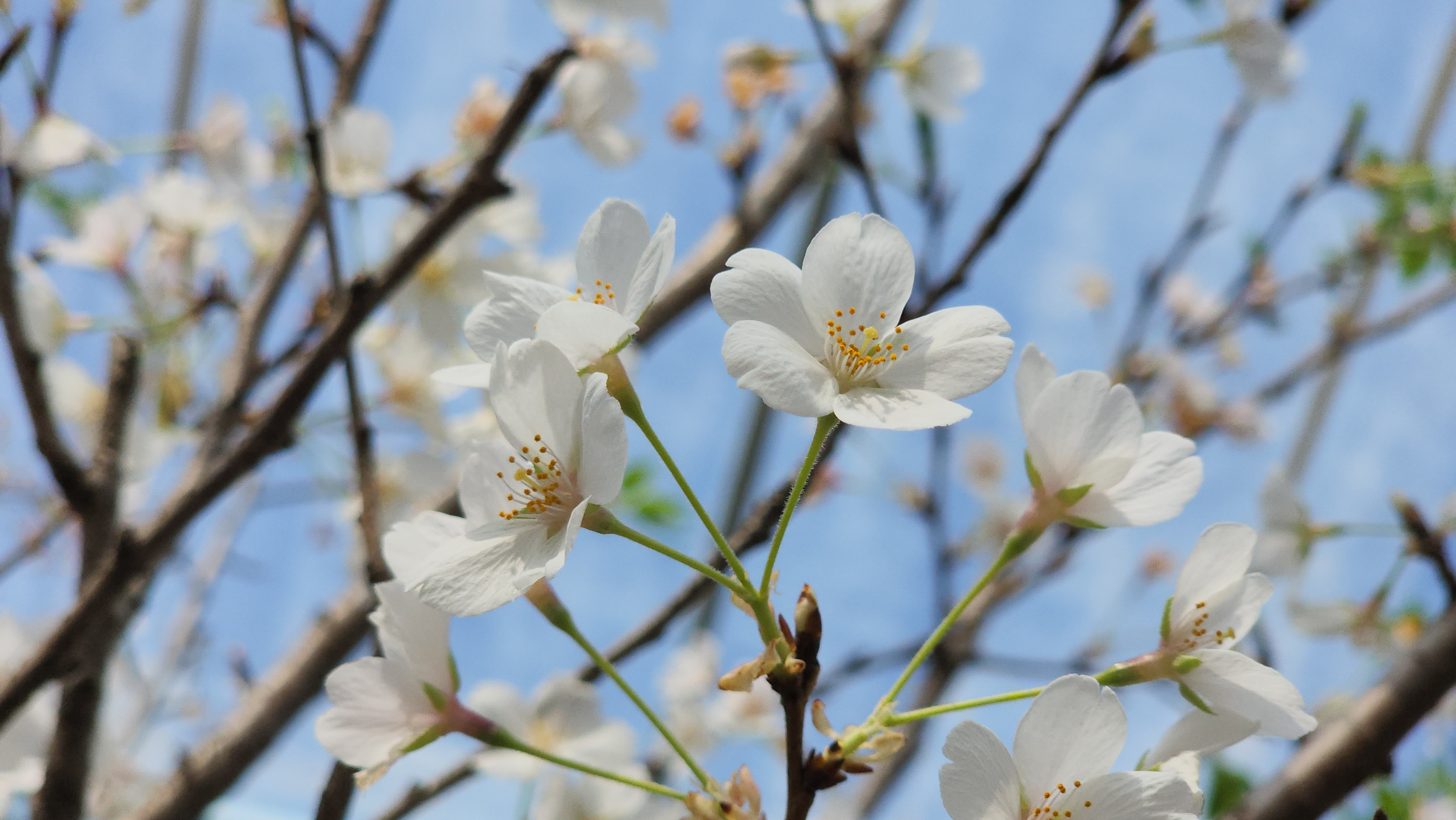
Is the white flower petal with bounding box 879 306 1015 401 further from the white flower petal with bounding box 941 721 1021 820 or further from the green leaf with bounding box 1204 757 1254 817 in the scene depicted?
the green leaf with bounding box 1204 757 1254 817

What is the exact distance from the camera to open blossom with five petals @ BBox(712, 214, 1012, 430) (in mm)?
382

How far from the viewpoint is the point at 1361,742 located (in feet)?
2.48

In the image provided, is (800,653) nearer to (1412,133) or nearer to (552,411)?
(552,411)

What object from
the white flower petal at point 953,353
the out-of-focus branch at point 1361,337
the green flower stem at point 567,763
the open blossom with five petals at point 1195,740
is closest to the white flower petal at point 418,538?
the green flower stem at point 567,763

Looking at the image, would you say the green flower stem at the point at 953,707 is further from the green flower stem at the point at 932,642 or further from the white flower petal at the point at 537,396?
the white flower petal at the point at 537,396

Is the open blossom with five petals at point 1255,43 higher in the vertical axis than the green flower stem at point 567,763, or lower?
higher

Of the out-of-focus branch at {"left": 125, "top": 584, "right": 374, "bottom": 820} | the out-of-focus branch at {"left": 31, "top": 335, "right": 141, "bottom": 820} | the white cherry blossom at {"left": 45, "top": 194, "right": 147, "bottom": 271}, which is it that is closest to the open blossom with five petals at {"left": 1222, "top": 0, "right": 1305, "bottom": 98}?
the out-of-focus branch at {"left": 125, "top": 584, "right": 374, "bottom": 820}

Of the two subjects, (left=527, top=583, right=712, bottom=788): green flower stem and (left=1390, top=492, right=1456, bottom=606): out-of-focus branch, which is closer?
(left=527, top=583, right=712, bottom=788): green flower stem

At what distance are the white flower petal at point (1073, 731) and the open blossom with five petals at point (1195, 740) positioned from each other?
0.04 metres

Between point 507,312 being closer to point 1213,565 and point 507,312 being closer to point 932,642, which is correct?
point 932,642

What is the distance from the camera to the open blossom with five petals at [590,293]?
1.30 ft

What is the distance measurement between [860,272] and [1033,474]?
0.13 meters

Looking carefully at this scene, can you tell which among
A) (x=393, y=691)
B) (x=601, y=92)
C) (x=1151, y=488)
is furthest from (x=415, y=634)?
(x=601, y=92)

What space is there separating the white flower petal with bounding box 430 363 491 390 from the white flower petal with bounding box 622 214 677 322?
0.07m
